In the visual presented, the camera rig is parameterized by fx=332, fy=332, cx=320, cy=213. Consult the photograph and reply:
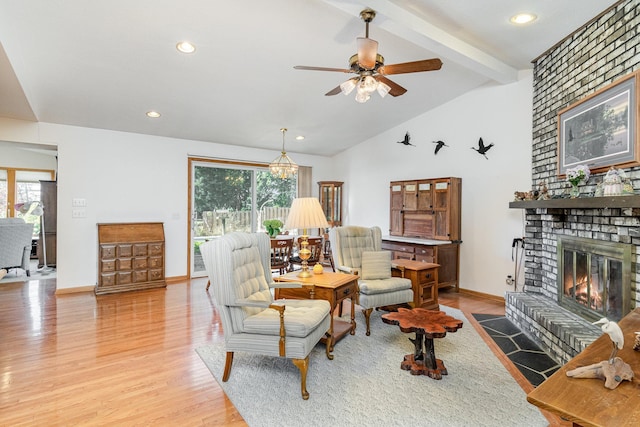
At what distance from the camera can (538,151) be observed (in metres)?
3.94

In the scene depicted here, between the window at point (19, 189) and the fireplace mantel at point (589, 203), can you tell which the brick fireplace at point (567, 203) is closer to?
the fireplace mantel at point (589, 203)

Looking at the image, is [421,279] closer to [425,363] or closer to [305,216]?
[425,363]

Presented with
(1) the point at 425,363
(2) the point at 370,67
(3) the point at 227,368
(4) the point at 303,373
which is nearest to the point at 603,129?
(2) the point at 370,67

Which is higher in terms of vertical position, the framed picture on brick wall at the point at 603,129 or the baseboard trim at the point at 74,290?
the framed picture on brick wall at the point at 603,129

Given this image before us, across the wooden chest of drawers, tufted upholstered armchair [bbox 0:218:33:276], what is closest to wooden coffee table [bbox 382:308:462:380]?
the wooden chest of drawers

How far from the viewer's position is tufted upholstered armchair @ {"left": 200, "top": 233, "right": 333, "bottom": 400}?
7.60ft

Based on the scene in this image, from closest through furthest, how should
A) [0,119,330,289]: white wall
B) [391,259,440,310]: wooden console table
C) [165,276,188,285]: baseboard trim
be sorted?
[391,259,440,310]: wooden console table
[0,119,330,289]: white wall
[165,276,188,285]: baseboard trim

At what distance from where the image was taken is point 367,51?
2.39 meters

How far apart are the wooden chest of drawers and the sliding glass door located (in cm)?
78

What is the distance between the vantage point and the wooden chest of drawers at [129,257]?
15.8ft

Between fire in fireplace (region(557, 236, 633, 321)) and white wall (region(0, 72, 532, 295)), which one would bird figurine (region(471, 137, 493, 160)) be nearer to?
white wall (region(0, 72, 532, 295))

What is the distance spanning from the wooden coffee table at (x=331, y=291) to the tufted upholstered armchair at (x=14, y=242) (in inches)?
205

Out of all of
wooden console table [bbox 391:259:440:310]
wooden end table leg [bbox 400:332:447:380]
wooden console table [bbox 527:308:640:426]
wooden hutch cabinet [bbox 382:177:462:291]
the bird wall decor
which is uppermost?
wooden hutch cabinet [bbox 382:177:462:291]

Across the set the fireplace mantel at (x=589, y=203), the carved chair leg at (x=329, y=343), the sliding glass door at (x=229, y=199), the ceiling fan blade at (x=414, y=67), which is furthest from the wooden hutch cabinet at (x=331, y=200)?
the ceiling fan blade at (x=414, y=67)
